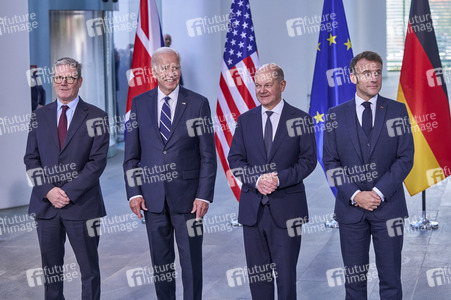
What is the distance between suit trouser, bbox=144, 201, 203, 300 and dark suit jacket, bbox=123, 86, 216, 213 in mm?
70

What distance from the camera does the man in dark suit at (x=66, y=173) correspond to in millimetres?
4797

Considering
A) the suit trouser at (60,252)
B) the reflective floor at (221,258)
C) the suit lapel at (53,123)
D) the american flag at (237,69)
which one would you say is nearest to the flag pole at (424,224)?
the reflective floor at (221,258)

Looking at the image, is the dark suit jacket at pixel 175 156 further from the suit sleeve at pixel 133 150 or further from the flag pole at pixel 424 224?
the flag pole at pixel 424 224

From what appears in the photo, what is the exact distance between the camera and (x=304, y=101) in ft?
43.5

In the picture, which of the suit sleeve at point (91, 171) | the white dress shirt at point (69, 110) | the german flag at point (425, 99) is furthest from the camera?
the german flag at point (425, 99)

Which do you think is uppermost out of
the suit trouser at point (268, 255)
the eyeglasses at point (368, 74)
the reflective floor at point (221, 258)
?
the eyeglasses at point (368, 74)

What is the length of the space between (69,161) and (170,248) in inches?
34.8

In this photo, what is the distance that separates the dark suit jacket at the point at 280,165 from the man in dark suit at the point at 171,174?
10.6 inches

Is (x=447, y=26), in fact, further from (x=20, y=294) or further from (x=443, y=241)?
(x=20, y=294)

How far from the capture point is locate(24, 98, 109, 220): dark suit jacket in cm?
481

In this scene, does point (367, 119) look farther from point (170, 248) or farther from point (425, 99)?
point (425, 99)

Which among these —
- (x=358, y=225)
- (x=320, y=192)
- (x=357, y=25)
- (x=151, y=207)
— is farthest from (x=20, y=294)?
(x=357, y=25)

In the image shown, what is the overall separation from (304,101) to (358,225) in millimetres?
8728

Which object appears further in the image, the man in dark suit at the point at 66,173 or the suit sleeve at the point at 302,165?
the man in dark suit at the point at 66,173
